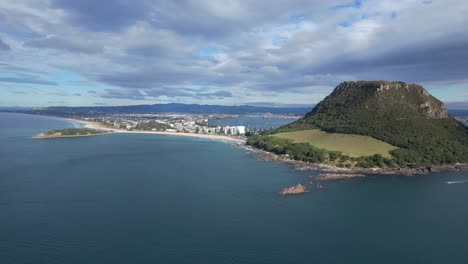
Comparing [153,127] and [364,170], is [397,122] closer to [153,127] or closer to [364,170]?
[364,170]

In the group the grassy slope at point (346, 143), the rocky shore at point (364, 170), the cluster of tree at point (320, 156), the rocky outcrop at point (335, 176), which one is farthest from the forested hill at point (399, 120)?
the rocky outcrop at point (335, 176)

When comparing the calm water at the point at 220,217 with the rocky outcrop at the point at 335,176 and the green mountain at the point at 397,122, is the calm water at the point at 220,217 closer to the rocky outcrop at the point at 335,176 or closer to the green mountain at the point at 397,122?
the rocky outcrop at the point at 335,176

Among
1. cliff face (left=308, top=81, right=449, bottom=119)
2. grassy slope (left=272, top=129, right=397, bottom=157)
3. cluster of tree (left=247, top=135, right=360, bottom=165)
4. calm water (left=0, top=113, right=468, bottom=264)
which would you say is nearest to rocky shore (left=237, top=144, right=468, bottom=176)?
cluster of tree (left=247, top=135, right=360, bottom=165)

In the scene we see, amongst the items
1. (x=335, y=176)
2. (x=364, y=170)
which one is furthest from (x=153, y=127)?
(x=335, y=176)

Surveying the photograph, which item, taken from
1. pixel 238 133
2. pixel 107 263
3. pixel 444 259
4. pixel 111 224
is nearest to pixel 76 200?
pixel 111 224

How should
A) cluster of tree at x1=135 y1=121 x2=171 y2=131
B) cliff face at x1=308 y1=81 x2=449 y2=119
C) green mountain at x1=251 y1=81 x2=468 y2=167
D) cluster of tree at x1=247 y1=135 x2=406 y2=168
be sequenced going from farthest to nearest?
cluster of tree at x1=135 y1=121 x2=171 y2=131
cliff face at x1=308 y1=81 x2=449 y2=119
green mountain at x1=251 y1=81 x2=468 y2=167
cluster of tree at x1=247 y1=135 x2=406 y2=168

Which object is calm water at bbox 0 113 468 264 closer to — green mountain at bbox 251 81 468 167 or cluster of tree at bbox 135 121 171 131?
green mountain at bbox 251 81 468 167
